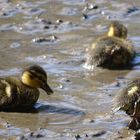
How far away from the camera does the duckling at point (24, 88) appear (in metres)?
7.07

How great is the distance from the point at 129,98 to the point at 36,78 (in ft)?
3.69

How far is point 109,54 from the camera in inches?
332

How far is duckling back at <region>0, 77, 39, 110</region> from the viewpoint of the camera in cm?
706

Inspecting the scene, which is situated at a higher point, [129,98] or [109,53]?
[129,98]

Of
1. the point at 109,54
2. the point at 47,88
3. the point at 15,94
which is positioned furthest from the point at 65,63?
the point at 15,94

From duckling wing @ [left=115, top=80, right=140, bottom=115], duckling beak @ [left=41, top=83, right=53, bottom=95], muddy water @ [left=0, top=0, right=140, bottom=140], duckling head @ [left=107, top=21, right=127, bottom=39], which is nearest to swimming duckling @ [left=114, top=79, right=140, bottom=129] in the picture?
duckling wing @ [left=115, top=80, right=140, bottom=115]

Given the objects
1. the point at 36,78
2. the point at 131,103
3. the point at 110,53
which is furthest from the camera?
the point at 110,53

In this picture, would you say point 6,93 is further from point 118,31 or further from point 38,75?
point 118,31

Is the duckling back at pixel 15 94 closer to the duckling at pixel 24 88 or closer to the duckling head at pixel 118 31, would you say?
the duckling at pixel 24 88

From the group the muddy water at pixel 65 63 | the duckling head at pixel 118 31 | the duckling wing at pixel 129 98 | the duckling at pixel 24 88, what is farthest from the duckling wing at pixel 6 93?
the duckling head at pixel 118 31

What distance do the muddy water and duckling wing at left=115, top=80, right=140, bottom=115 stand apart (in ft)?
0.56

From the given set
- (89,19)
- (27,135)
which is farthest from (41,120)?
(89,19)

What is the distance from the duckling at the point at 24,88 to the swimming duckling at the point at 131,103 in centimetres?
97

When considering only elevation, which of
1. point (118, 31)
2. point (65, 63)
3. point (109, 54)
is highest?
point (118, 31)
